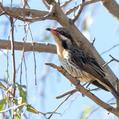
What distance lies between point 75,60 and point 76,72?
15 centimetres

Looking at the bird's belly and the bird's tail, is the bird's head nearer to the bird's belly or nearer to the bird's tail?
the bird's belly

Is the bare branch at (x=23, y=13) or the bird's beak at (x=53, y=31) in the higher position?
A: the bird's beak at (x=53, y=31)

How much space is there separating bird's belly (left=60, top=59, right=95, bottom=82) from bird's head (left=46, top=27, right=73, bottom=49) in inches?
7.3

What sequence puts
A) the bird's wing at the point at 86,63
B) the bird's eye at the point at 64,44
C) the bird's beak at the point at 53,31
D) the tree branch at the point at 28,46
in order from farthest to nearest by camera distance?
the bird's eye at the point at 64,44, the bird's wing at the point at 86,63, the bird's beak at the point at 53,31, the tree branch at the point at 28,46

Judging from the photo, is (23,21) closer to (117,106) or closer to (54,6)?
(54,6)

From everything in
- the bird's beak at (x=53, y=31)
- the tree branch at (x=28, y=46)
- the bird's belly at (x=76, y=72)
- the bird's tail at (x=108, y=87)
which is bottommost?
the bird's tail at (x=108, y=87)

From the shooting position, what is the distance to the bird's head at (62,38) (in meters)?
4.34

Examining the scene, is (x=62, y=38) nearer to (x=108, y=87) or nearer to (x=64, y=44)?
(x=64, y=44)

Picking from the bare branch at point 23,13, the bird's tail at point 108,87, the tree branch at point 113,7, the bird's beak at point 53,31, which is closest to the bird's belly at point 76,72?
the bird's tail at point 108,87

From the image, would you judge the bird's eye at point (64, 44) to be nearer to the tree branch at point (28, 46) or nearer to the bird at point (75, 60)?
the bird at point (75, 60)

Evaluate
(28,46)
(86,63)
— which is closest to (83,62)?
(86,63)

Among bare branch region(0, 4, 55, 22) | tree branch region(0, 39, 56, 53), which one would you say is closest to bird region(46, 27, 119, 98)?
tree branch region(0, 39, 56, 53)

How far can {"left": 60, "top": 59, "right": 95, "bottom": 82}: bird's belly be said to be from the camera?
14.5 ft

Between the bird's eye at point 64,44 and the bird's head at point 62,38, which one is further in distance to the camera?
the bird's eye at point 64,44
